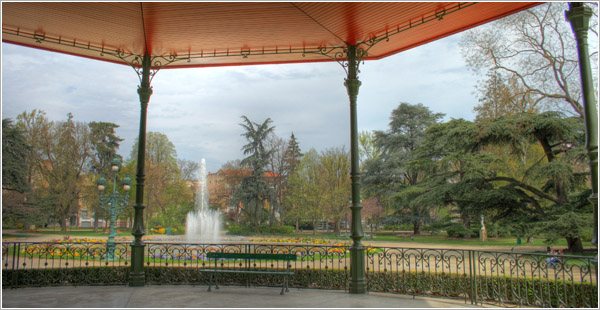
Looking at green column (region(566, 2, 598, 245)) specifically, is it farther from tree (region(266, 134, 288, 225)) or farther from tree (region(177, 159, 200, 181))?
tree (region(177, 159, 200, 181))

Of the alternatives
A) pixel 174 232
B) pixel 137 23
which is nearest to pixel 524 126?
pixel 137 23

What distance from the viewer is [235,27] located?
7.00m

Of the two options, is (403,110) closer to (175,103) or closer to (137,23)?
(175,103)

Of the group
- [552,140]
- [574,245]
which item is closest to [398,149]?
[552,140]

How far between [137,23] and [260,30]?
2.12 m

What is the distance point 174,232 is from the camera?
117ft

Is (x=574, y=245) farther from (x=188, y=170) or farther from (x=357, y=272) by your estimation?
(x=188, y=170)

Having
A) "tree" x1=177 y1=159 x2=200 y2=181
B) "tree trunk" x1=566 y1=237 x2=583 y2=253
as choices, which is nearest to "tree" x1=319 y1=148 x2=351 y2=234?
"tree" x1=177 y1=159 x2=200 y2=181

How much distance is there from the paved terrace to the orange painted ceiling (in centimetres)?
457

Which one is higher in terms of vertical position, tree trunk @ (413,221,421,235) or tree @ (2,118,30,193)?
tree @ (2,118,30,193)

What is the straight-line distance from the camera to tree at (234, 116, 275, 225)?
118 ft

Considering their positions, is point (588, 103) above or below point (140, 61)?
below

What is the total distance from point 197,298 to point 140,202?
96.4 inches

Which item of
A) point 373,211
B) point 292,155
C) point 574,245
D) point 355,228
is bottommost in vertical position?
point 574,245
